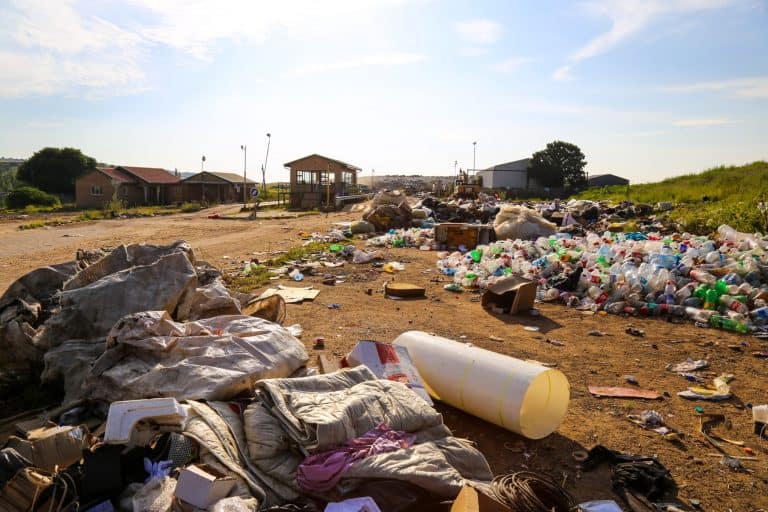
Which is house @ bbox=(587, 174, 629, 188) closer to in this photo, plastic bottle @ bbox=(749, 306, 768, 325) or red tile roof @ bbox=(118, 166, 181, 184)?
red tile roof @ bbox=(118, 166, 181, 184)

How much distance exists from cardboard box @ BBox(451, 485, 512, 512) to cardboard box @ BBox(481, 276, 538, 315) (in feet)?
14.4

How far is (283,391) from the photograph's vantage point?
110 inches

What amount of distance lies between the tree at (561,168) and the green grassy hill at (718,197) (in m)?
10.4

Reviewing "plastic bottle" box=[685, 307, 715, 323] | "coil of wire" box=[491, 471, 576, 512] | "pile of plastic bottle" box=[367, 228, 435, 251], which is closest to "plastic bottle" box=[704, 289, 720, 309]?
"plastic bottle" box=[685, 307, 715, 323]

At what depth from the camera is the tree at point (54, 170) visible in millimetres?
39688

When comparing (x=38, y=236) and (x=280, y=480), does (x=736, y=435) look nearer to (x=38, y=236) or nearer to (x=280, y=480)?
(x=280, y=480)

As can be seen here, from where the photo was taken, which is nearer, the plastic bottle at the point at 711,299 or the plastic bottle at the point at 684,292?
the plastic bottle at the point at 711,299

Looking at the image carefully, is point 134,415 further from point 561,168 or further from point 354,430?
point 561,168

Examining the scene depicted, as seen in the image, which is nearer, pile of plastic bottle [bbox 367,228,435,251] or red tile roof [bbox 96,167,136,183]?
pile of plastic bottle [bbox 367,228,435,251]

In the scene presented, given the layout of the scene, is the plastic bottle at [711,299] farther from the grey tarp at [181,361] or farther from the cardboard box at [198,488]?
the cardboard box at [198,488]

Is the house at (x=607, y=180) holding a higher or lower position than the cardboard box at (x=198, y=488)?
higher

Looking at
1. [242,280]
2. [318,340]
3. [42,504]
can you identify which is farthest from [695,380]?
[242,280]

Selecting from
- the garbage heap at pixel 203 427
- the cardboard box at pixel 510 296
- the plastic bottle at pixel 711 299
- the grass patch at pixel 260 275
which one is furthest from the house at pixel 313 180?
the garbage heap at pixel 203 427

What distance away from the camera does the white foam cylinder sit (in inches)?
126
